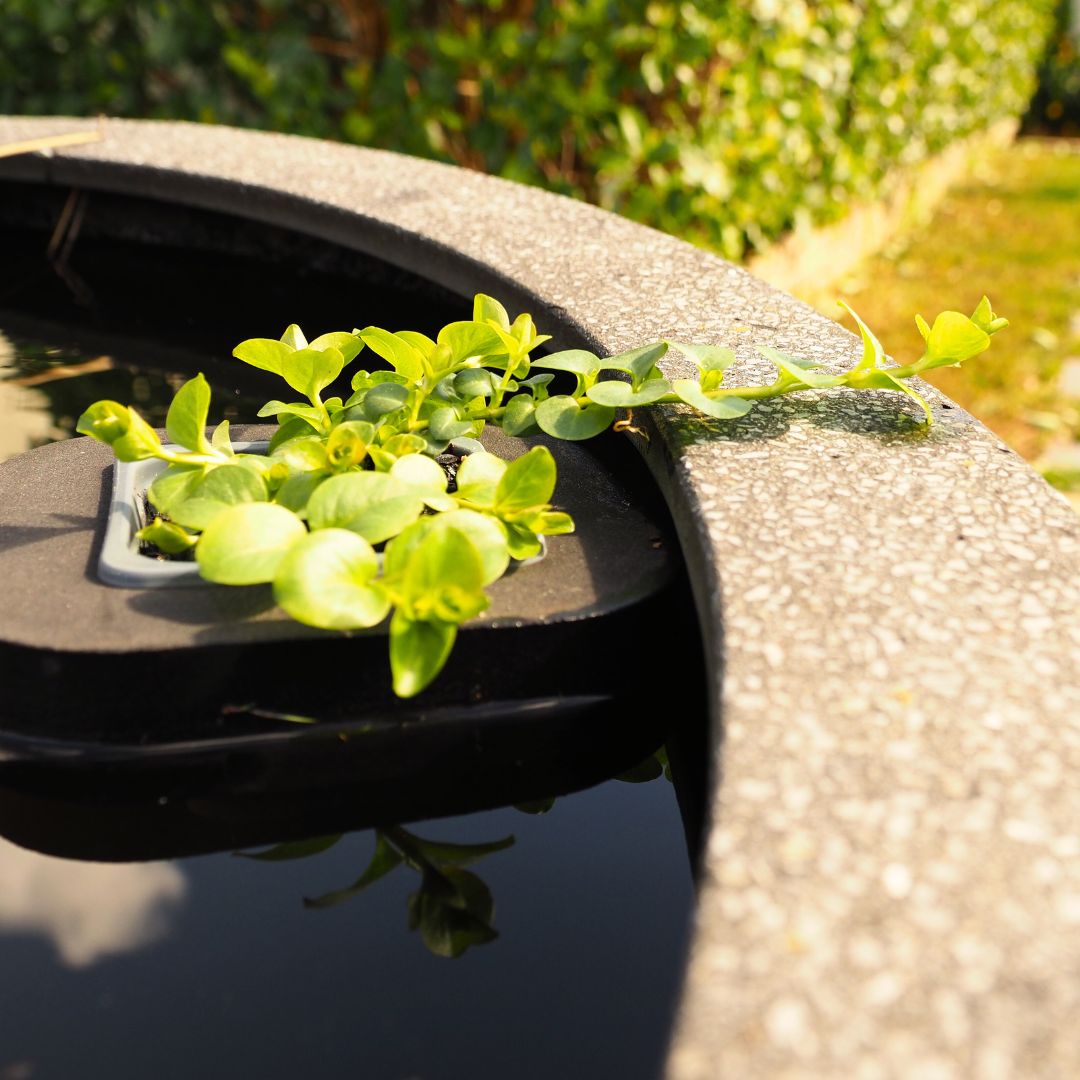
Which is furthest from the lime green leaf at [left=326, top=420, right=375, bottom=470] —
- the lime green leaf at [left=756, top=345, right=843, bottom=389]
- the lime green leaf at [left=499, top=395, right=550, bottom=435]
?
the lime green leaf at [left=756, top=345, right=843, bottom=389]

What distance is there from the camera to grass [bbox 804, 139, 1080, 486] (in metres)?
4.82

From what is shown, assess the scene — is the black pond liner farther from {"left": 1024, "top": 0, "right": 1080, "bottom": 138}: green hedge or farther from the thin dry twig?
{"left": 1024, "top": 0, "right": 1080, "bottom": 138}: green hedge

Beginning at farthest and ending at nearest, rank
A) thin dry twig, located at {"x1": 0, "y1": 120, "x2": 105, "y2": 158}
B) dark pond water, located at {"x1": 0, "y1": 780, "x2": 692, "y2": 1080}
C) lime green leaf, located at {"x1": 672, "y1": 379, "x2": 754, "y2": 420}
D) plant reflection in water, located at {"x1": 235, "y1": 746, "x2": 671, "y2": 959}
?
thin dry twig, located at {"x1": 0, "y1": 120, "x2": 105, "y2": 158} < lime green leaf, located at {"x1": 672, "y1": 379, "x2": 754, "y2": 420} < plant reflection in water, located at {"x1": 235, "y1": 746, "x2": 671, "y2": 959} < dark pond water, located at {"x1": 0, "y1": 780, "x2": 692, "y2": 1080}

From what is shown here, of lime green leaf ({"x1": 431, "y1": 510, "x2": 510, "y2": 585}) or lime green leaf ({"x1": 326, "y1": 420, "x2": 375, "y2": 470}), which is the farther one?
lime green leaf ({"x1": 326, "y1": 420, "x2": 375, "y2": 470})

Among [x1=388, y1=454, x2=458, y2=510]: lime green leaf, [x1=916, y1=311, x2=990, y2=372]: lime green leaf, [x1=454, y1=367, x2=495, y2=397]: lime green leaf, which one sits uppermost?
[x1=916, y1=311, x2=990, y2=372]: lime green leaf

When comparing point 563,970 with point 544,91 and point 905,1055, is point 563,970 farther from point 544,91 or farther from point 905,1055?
point 544,91

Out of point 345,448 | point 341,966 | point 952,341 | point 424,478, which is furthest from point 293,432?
point 952,341

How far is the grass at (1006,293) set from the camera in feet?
15.8

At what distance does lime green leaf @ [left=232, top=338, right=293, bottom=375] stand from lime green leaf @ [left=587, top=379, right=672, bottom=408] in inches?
12.9

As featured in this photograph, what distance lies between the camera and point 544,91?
13.8 ft

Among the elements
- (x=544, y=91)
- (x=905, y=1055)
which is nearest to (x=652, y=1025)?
(x=905, y=1055)

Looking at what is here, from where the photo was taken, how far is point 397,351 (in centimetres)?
131

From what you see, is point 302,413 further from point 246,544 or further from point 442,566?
point 442,566

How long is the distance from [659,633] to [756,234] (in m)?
4.29
